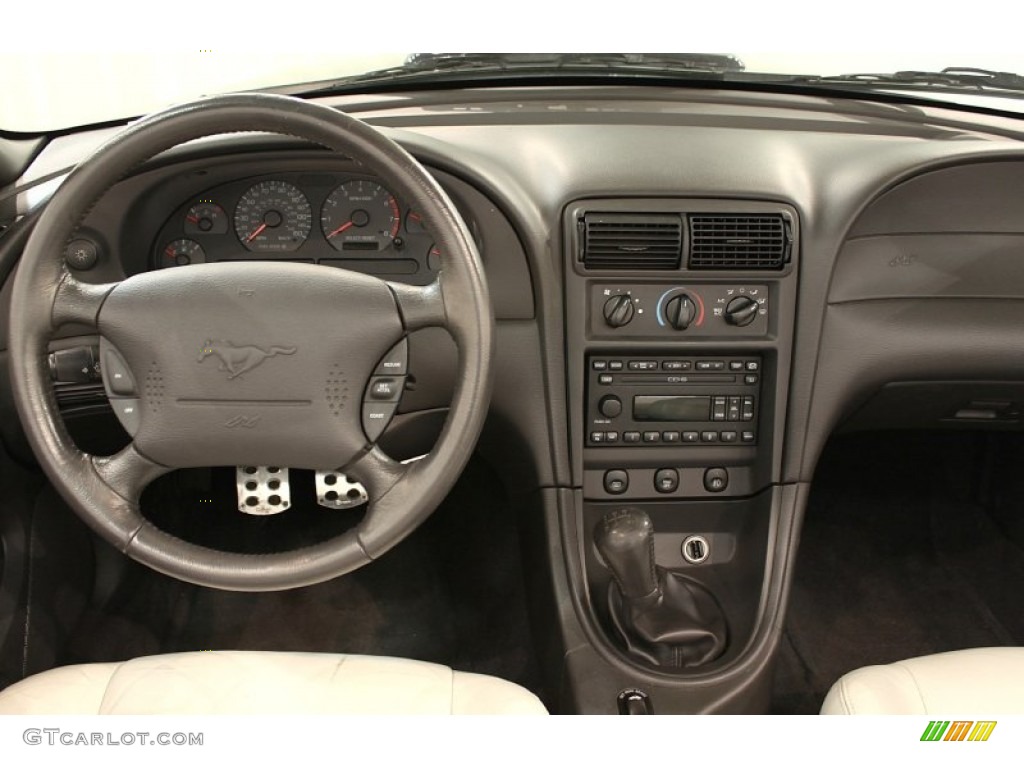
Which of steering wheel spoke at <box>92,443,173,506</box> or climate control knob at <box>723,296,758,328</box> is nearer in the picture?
steering wheel spoke at <box>92,443,173,506</box>

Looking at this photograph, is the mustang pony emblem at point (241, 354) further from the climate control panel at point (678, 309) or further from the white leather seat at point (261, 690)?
the climate control panel at point (678, 309)

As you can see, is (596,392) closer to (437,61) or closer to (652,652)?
(652,652)

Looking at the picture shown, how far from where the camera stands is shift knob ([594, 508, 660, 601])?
134cm

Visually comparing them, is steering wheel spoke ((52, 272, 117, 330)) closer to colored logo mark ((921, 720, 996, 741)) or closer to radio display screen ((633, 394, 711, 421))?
radio display screen ((633, 394, 711, 421))

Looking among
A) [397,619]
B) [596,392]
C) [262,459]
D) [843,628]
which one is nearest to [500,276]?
[596,392]

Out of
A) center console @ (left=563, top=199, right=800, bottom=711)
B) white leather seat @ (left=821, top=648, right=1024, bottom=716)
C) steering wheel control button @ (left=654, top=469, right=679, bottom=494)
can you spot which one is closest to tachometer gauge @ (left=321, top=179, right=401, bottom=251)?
center console @ (left=563, top=199, right=800, bottom=711)

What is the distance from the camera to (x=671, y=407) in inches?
59.6

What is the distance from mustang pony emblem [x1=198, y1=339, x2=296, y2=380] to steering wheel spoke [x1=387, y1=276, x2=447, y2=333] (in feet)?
0.45

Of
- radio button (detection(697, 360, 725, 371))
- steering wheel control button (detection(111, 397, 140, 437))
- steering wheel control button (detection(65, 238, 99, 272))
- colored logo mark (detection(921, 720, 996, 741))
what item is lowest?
colored logo mark (detection(921, 720, 996, 741))

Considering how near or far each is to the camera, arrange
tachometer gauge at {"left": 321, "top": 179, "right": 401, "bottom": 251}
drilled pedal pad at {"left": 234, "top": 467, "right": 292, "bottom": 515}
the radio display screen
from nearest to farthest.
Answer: drilled pedal pad at {"left": 234, "top": 467, "right": 292, "bottom": 515} < tachometer gauge at {"left": 321, "top": 179, "right": 401, "bottom": 251} < the radio display screen

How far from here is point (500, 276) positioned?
1.39 m

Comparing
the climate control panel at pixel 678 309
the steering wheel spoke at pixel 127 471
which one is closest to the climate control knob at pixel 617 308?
the climate control panel at pixel 678 309

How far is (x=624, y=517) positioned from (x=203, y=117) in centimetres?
80

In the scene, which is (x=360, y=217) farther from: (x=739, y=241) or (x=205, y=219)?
(x=739, y=241)
